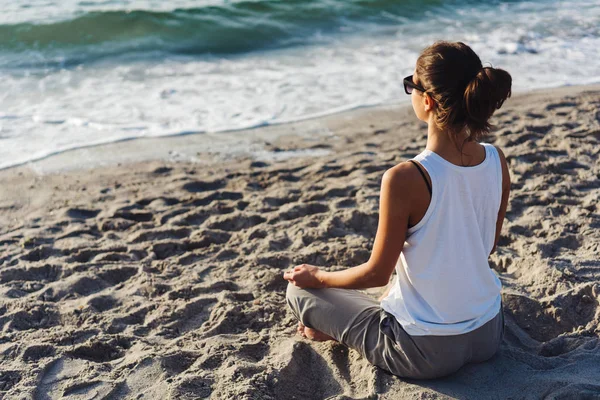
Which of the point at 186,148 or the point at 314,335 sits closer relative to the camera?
the point at 314,335

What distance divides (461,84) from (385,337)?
103 cm

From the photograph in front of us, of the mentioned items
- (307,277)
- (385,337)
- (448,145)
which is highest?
(448,145)

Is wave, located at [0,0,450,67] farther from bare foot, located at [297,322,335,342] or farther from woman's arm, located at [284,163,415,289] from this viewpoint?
woman's arm, located at [284,163,415,289]

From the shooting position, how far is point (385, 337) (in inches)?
101

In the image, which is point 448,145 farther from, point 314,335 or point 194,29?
point 194,29

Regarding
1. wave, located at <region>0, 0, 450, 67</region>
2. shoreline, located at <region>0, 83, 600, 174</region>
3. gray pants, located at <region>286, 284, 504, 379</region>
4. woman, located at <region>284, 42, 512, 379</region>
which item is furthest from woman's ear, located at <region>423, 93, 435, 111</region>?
wave, located at <region>0, 0, 450, 67</region>

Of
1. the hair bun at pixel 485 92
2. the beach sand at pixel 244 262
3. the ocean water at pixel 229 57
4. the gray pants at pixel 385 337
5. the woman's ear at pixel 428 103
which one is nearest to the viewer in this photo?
the hair bun at pixel 485 92

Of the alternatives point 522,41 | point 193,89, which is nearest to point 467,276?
point 193,89

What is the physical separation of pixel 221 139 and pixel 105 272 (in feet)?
8.58

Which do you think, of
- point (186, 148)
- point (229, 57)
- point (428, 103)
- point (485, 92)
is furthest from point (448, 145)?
point (229, 57)

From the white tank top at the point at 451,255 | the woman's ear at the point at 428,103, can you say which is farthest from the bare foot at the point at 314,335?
the woman's ear at the point at 428,103

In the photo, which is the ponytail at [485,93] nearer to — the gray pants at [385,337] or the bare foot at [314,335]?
the gray pants at [385,337]

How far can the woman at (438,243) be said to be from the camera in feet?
7.13

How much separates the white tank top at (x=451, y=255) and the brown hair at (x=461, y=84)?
0.60ft
